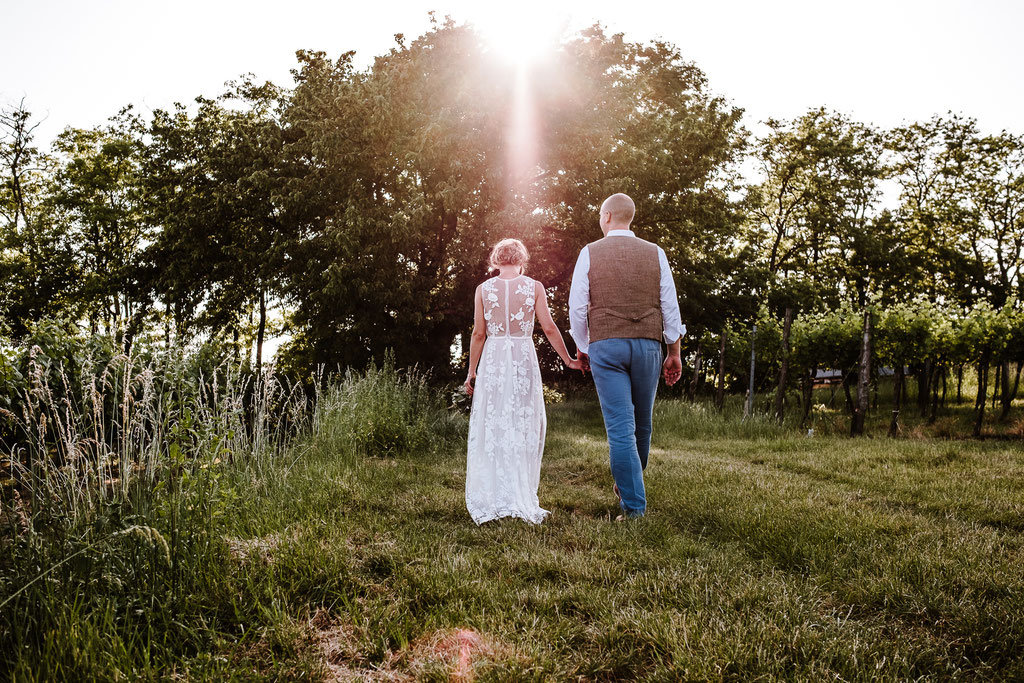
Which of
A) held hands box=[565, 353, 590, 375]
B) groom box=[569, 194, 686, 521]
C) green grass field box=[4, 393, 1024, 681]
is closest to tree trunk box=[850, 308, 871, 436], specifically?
green grass field box=[4, 393, 1024, 681]

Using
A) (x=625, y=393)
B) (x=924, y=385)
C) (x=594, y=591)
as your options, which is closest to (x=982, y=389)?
(x=924, y=385)

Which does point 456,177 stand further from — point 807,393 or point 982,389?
point 982,389

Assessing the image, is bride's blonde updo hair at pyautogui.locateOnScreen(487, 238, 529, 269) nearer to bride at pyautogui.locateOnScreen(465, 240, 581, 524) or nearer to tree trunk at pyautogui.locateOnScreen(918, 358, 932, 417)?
bride at pyautogui.locateOnScreen(465, 240, 581, 524)

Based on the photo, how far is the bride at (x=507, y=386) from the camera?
187 inches

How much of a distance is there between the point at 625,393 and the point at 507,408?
93cm

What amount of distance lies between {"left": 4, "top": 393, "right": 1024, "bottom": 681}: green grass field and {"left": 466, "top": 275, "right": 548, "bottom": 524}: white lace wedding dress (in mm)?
324

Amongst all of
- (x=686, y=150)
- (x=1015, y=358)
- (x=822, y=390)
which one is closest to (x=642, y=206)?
(x=686, y=150)

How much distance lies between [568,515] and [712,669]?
7.78 feet

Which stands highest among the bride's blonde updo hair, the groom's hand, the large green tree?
the large green tree

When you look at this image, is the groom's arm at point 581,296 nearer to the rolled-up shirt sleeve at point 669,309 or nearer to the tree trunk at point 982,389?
the rolled-up shirt sleeve at point 669,309

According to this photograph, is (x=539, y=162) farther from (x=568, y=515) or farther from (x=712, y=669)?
(x=712, y=669)

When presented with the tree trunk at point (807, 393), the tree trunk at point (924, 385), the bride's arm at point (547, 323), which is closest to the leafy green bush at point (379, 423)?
the bride's arm at point (547, 323)

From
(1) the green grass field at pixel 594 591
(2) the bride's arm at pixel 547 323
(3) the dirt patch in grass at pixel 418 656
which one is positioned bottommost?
(3) the dirt patch in grass at pixel 418 656

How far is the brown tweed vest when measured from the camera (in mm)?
4410
